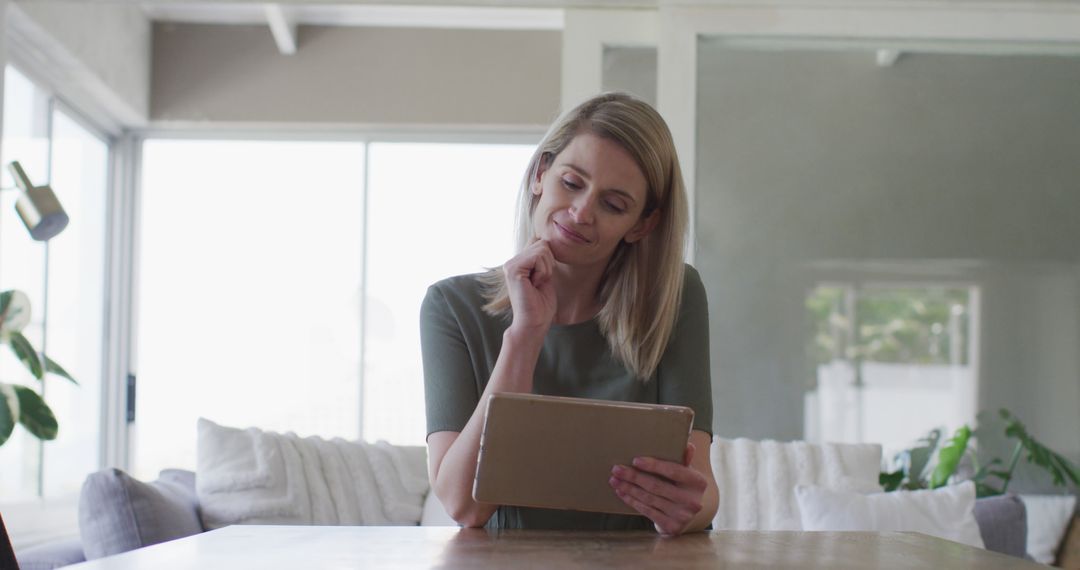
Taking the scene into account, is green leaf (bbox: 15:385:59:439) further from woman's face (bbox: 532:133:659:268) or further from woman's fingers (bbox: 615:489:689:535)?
woman's fingers (bbox: 615:489:689:535)

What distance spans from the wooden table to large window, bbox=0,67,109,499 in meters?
2.89

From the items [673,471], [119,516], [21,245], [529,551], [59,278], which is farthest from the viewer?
[59,278]

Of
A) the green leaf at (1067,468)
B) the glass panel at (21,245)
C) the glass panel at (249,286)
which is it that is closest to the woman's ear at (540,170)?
the green leaf at (1067,468)

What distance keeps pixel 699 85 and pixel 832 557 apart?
227 centimetres

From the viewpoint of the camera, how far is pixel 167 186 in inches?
212

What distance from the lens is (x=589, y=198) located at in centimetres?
151

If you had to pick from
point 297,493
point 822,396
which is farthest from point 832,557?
point 822,396

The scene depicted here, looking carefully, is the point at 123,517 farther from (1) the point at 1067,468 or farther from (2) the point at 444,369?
(1) the point at 1067,468

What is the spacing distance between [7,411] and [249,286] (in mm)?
2840

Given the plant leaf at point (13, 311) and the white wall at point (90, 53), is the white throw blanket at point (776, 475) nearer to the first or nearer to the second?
the plant leaf at point (13, 311)

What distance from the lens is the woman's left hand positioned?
1177 millimetres

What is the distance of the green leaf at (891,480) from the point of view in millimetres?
3043

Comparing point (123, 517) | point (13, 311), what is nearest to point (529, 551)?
point (123, 517)

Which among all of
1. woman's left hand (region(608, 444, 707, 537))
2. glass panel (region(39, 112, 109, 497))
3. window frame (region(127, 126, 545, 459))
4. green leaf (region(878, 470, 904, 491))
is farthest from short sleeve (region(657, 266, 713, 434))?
window frame (region(127, 126, 545, 459))
